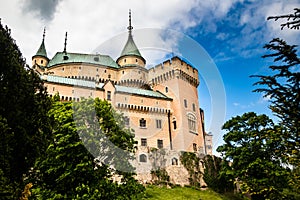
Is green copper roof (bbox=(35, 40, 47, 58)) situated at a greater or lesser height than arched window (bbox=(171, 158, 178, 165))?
greater

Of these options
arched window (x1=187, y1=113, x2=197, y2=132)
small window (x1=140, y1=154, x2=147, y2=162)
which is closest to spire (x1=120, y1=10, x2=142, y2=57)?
arched window (x1=187, y1=113, x2=197, y2=132)

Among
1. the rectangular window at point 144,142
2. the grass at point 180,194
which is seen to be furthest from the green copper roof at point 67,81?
the grass at point 180,194

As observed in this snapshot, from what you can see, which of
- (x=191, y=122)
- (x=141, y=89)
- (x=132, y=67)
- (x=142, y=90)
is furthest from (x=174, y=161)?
(x=132, y=67)

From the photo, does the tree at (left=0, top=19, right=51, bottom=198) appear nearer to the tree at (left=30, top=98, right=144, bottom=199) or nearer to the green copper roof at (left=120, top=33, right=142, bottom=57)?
the tree at (left=30, top=98, right=144, bottom=199)

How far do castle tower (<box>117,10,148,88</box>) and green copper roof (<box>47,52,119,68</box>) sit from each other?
6.94 feet

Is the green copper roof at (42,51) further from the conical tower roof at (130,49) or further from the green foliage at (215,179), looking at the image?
the green foliage at (215,179)

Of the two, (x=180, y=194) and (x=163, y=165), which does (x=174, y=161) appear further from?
(x=180, y=194)

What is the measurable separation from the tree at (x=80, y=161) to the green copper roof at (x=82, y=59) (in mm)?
35667

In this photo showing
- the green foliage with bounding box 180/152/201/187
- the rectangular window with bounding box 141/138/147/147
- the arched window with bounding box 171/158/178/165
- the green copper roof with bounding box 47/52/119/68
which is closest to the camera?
Answer: the green foliage with bounding box 180/152/201/187

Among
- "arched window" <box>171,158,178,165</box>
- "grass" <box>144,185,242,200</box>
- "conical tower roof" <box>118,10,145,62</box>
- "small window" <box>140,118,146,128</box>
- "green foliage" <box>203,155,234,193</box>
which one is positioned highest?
"conical tower roof" <box>118,10,145,62</box>

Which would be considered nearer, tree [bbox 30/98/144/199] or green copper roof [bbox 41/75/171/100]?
tree [bbox 30/98/144/199]

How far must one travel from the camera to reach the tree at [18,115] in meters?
13.2

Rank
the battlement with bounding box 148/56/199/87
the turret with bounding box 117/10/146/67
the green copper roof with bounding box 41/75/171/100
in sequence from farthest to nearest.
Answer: the turret with bounding box 117/10/146/67 < the battlement with bounding box 148/56/199/87 < the green copper roof with bounding box 41/75/171/100

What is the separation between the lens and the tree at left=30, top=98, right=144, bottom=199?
17.5 meters
